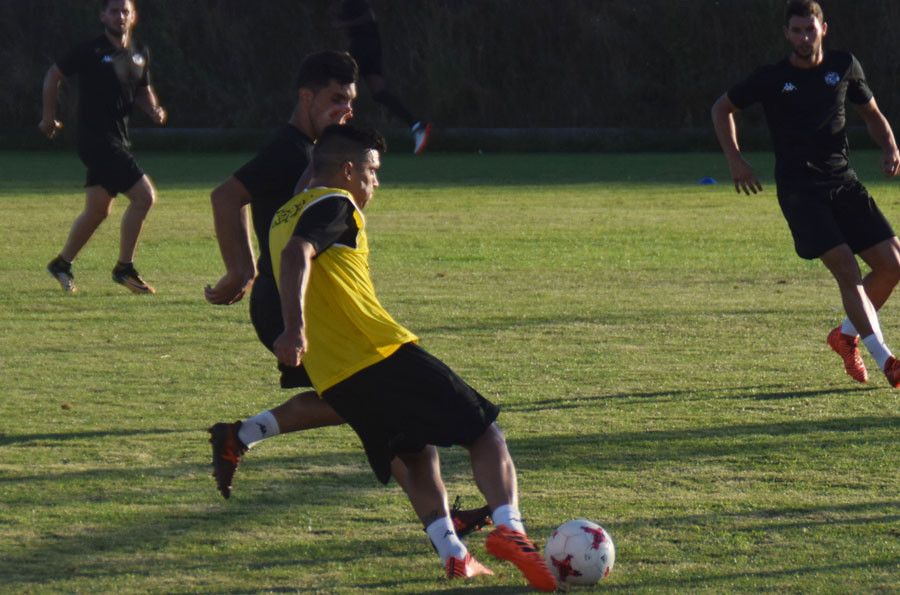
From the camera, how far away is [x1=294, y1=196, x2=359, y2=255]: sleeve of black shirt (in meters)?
4.82

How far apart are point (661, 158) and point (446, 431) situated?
2112 centimetres

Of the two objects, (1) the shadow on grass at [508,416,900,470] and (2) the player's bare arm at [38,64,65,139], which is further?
(2) the player's bare arm at [38,64,65,139]

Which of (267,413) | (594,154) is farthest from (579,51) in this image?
(267,413)

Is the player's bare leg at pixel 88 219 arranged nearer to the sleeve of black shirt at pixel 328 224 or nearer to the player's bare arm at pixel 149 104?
the player's bare arm at pixel 149 104

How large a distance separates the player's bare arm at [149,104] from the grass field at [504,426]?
4.15 ft

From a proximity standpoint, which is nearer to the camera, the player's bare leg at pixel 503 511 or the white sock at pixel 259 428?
the player's bare leg at pixel 503 511

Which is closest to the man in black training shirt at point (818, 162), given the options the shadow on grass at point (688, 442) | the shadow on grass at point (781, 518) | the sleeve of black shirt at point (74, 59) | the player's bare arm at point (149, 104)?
the shadow on grass at point (688, 442)

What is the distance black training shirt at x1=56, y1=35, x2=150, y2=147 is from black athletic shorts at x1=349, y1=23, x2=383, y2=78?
408 inches

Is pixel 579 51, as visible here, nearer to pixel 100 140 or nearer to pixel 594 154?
pixel 594 154

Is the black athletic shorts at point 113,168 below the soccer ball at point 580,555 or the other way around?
below

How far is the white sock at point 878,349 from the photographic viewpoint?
7824 millimetres

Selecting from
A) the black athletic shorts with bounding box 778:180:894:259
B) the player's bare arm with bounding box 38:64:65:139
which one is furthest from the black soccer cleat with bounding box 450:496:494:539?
the player's bare arm with bounding box 38:64:65:139

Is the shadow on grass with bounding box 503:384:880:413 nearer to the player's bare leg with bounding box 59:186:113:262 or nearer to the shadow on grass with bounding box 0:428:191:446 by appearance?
the shadow on grass with bounding box 0:428:191:446

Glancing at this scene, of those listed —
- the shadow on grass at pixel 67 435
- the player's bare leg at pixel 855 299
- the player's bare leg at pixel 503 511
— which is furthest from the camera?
the player's bare leg at pixel 855 299
